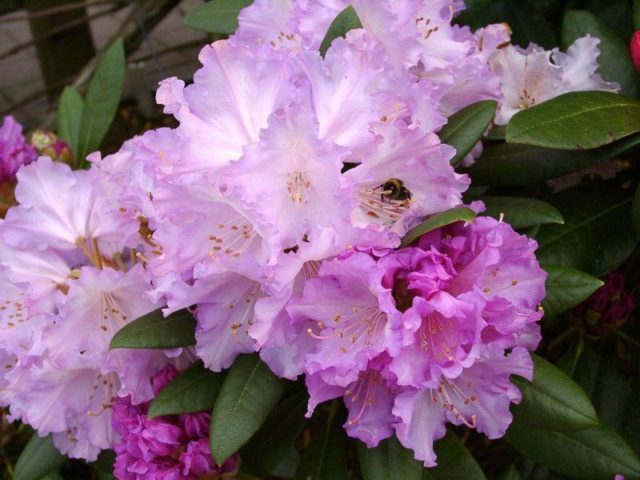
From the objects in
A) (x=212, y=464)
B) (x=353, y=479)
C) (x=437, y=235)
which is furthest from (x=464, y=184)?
(x=353, y=479)

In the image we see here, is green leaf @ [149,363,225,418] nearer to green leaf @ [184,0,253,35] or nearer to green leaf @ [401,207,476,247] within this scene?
green leaf @ [401,207,476,247]

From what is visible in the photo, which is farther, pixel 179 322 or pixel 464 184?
pixel 179 322

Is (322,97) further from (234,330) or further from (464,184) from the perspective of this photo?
(234,330)

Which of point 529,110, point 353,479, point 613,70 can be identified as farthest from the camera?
point 353,479

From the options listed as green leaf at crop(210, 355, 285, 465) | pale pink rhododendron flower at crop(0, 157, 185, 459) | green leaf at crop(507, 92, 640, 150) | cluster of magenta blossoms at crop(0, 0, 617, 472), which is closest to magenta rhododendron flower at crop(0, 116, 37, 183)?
pale pink rhododendron flower at crop(0, 157, 185, 459)

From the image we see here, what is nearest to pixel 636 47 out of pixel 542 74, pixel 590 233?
pixel 542 74

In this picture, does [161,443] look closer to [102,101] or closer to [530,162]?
[530,162]
